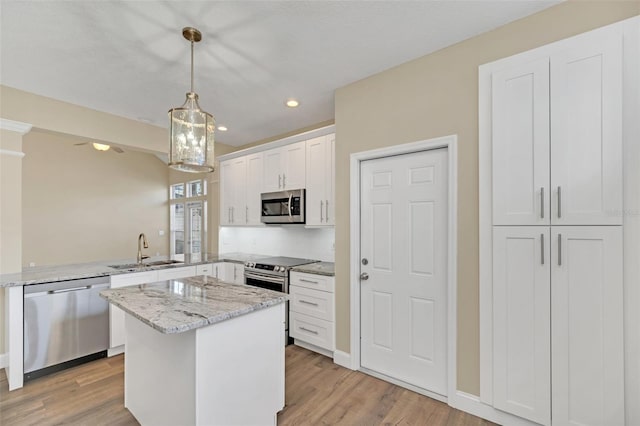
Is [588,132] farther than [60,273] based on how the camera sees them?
No

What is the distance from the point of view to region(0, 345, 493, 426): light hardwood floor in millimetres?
2088

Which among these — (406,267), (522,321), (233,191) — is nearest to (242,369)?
(406,267)

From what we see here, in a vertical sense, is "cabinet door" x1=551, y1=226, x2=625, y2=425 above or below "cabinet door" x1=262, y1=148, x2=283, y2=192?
below

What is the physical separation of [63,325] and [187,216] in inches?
180

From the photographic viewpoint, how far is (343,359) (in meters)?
2.86

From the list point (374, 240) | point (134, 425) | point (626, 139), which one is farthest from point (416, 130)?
point (134, 425)

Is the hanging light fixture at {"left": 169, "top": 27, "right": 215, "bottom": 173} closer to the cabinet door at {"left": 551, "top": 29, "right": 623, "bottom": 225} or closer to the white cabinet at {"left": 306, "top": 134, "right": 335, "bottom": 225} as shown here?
the white cabinet at {"left": 306, "top": 134, "right": 335, "bottom": 225}

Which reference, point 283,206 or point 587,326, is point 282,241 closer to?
point 283,206

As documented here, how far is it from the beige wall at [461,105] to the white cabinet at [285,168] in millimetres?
948

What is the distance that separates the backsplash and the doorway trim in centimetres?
87

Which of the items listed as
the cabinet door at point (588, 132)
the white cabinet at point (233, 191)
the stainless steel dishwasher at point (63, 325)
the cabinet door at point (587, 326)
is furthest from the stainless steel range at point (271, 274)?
the cabinet door at point (588, 132)

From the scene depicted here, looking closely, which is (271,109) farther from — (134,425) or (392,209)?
(134,425)

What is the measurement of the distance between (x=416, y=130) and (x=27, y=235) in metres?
7.68

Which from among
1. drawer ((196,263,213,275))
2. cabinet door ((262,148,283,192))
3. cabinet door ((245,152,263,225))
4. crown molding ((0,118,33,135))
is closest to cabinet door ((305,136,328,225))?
cabinet door ((262,148,283,192))
